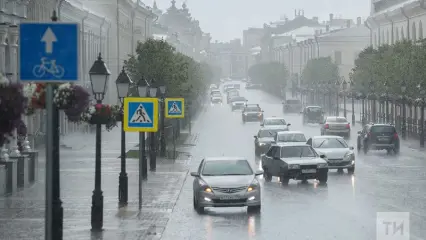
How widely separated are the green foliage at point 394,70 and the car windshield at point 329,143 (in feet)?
66.5

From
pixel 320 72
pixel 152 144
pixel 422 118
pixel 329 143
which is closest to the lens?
pixel 152 144

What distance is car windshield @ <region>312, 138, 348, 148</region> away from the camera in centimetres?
4118

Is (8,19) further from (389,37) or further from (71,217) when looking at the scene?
(389,37)

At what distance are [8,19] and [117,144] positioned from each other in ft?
73.3

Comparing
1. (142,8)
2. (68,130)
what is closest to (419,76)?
(68,130)

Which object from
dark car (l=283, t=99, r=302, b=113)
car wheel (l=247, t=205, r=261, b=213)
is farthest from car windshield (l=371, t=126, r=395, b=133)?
dark car (l=283, t=99, r=302, b=113)

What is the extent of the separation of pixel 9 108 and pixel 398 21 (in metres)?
87.8

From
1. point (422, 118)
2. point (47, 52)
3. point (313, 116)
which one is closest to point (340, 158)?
point (422, 118)

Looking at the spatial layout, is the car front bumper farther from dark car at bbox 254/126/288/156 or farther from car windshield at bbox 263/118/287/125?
car windshield at bbox 263/118/287/125

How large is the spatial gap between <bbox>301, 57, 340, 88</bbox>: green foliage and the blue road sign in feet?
365

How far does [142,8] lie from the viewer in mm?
125938

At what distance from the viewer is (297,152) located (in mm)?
35812

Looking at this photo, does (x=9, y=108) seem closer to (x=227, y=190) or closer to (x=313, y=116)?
(x=227, y=190)

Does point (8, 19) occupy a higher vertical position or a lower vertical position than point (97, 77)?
higher
